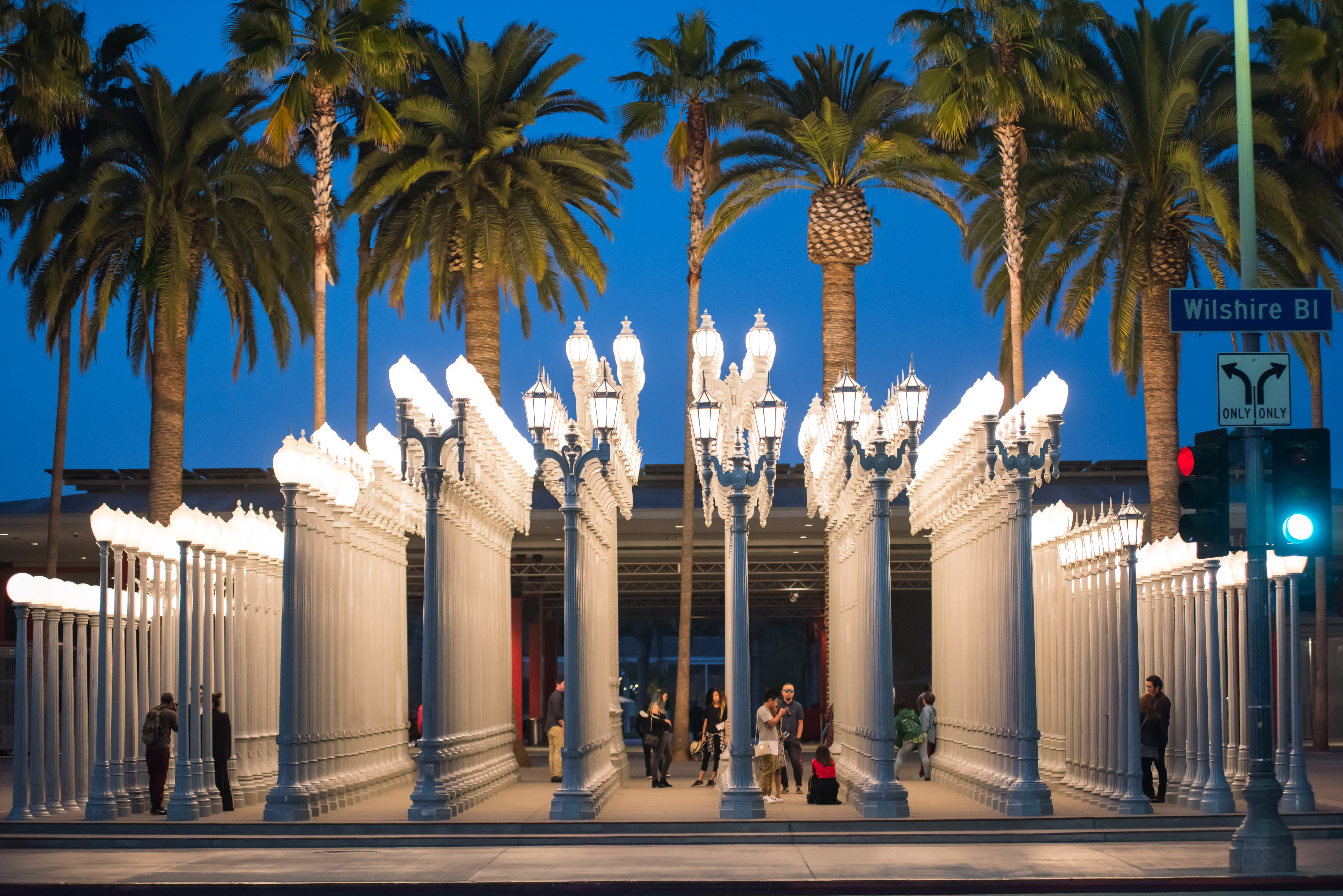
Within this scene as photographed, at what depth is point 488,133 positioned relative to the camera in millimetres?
29969

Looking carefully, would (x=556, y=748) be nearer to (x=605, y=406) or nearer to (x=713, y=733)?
(x=713, y=733)

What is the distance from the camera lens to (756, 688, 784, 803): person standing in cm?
2061

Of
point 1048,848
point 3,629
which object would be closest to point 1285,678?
point 1048,848

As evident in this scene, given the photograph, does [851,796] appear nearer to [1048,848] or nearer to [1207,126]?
[1048,848]

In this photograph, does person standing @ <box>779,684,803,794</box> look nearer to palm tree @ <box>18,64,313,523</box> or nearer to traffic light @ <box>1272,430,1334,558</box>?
traffic light @ <box>1272,430,1334,558</box>

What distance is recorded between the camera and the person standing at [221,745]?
1873 cm

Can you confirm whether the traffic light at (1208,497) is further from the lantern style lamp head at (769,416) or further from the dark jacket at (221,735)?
the dark jacket at (221,735)

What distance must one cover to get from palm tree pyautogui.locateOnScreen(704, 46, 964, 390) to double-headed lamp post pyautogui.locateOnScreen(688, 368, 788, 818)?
11061 millimetres

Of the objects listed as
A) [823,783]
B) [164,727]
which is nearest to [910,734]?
[823,783]

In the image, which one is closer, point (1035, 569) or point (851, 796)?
point (851, 796)

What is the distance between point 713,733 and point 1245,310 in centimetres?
1347

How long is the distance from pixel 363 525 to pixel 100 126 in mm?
14980

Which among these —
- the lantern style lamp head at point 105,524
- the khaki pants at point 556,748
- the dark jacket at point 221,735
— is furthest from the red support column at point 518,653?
the lantern style lamp head at point 105,524

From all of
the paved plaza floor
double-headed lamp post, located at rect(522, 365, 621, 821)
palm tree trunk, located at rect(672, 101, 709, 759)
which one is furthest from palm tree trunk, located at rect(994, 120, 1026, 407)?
double-headed lamp post, located at rect(522, 365, 621, 821)
